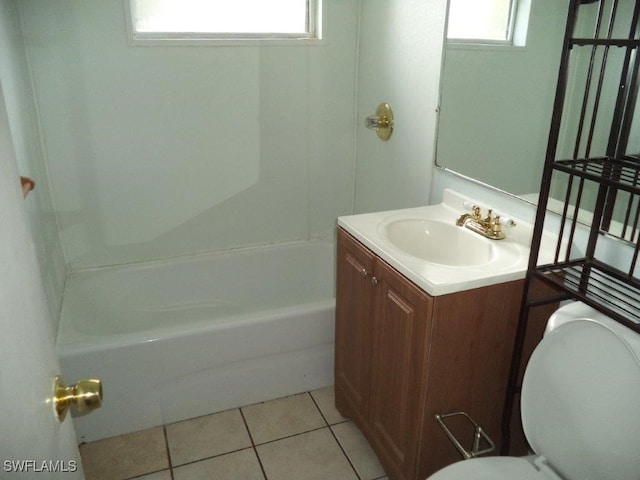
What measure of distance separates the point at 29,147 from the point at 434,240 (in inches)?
64.3

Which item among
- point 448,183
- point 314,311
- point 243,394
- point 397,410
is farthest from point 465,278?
point 243,394

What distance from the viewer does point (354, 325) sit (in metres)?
1.84

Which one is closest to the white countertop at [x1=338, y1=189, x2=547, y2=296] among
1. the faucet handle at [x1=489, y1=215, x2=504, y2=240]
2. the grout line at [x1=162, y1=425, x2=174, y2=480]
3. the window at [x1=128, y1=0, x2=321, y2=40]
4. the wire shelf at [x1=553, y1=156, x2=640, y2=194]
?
A: the faucet handle at [x1=489, y1=215, x2=504, y2=240]

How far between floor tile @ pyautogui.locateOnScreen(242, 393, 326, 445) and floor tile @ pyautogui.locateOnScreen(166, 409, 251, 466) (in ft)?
0.15

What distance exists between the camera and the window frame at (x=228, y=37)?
2.27 metres

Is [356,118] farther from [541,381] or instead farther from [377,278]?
[541,381]

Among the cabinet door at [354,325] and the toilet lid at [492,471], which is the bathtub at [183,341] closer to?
the cabinet door at [354,325]

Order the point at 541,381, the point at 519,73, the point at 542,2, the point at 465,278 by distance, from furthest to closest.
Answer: the point at 519,73 → the point at 542,2 → the point at 465,278 → the point at 541,381

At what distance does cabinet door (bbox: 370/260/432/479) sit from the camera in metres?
1.45

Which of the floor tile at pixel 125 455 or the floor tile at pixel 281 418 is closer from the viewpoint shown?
the floor tile at pixel 125 455

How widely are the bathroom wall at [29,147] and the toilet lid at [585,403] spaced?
1.62m

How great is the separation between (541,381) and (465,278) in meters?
0.32

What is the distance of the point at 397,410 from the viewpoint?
163 centimetres

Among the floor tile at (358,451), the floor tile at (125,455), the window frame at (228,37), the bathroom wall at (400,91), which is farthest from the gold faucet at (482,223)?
the floor tile at (125,455)
